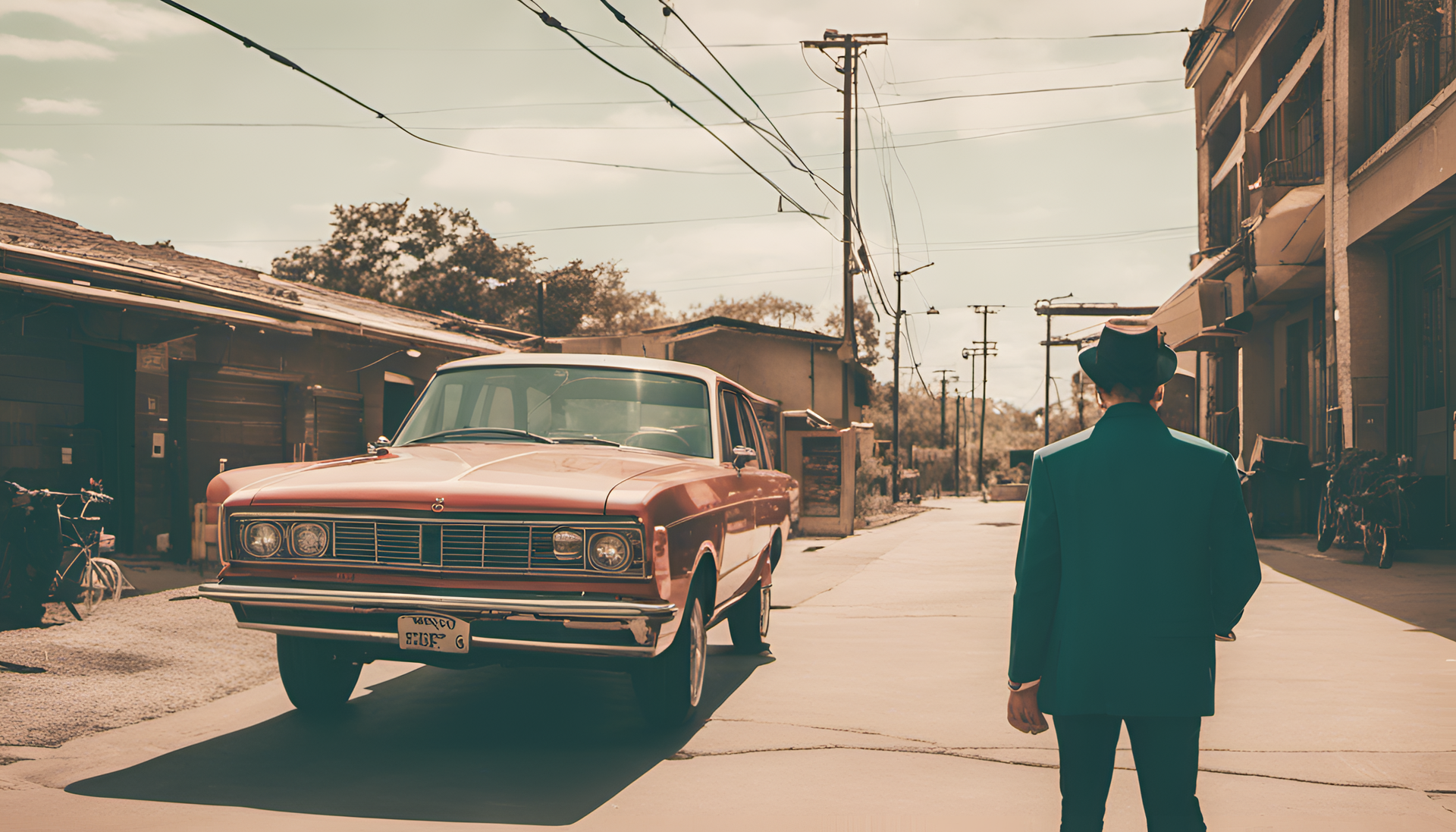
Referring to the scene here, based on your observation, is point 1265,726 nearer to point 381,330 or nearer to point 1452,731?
point 1452,731

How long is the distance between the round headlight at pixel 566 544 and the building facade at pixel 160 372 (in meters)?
6.97

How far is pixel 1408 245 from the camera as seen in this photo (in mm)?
15047

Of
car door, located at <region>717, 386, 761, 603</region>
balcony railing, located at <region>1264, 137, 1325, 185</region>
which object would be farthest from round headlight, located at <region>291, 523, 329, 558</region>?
balcony railing, located at <region>1264, 137, 1325, 185</region>

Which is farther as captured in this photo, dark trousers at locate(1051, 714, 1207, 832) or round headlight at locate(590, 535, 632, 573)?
round headlight at locate(590, 535, 632, 573)

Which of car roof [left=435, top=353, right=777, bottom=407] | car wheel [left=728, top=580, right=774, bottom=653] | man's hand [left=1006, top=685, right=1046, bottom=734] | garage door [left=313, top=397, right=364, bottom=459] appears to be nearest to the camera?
man's hand [left=1006, top=685, right=1046, bottom=734]

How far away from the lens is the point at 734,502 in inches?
262

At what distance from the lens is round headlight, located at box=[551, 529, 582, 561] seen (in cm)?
491

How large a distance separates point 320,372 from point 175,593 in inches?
212

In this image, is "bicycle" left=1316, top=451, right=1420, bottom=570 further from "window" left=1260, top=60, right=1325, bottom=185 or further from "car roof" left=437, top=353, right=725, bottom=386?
"car roof" left=437, top=353, right=725, bottom=386

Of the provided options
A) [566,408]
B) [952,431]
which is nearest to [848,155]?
[566,408]

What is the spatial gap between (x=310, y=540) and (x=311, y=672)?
1.03 m

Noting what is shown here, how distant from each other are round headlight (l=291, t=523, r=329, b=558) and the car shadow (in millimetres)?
943

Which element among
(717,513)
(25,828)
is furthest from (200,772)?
(717,513)

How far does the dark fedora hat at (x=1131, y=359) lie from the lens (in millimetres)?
2963
